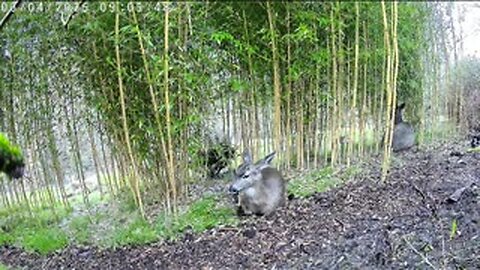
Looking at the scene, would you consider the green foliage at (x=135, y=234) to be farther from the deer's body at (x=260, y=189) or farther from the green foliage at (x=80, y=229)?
the deer's body at (x=260, y=189)

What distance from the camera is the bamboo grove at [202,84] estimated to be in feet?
12.1

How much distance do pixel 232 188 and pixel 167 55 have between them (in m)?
0.96

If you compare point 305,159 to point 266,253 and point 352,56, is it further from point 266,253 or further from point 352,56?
point 266,253

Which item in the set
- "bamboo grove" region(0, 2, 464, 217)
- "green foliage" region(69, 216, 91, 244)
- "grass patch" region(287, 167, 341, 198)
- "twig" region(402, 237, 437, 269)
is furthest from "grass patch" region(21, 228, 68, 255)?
"twig" region(402, 237, 437, 269)

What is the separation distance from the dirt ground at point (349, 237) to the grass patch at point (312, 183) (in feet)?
0.43

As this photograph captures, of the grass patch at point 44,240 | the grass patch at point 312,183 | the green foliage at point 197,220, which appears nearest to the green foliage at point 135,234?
the green foliage at point 197,220

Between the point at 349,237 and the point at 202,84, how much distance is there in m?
1.57

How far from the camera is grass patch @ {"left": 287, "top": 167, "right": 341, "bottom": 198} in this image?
4.27 meters

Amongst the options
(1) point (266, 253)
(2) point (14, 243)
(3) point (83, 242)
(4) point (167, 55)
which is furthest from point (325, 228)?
(2) point (14, 243)

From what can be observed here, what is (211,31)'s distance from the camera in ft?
12.5

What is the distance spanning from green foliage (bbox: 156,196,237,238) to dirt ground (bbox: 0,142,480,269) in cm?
11

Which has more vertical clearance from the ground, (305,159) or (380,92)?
(380,92)

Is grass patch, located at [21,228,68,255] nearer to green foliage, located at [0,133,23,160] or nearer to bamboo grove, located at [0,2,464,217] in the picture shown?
bamboo grove, located at [0,2,464,217]

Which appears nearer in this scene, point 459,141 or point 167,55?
point 167,55
